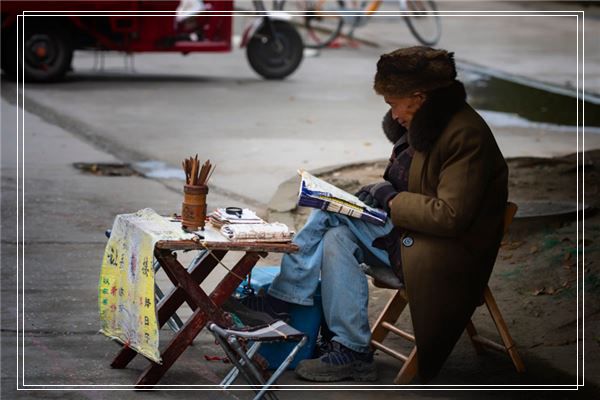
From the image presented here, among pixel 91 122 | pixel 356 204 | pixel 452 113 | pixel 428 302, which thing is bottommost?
pixel 91 122

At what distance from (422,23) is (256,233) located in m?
14.2

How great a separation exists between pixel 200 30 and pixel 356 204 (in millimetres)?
9513

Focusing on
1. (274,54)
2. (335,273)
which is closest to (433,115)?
(335,273)

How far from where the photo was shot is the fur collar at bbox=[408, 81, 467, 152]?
4746 millimetres

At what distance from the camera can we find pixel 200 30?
14.1 meters

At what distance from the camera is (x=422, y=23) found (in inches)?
725

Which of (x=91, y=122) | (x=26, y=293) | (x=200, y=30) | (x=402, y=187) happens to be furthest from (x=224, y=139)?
(x=402, y=187)

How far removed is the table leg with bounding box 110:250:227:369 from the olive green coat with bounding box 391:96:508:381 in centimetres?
85

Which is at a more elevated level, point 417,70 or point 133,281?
point 417,70

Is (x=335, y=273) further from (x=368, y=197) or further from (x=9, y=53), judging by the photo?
(x=9, y=53)

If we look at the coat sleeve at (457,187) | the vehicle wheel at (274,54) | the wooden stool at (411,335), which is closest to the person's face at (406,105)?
the coat sleeve at (457,187)

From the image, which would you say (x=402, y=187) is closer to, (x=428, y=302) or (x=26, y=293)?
(x=428, y=302)

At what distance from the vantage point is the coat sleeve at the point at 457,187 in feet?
15.3

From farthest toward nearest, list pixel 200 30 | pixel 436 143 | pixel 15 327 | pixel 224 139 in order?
pixel 200 30
pixel 224 139
pixel 15 327
pixel 436 143
